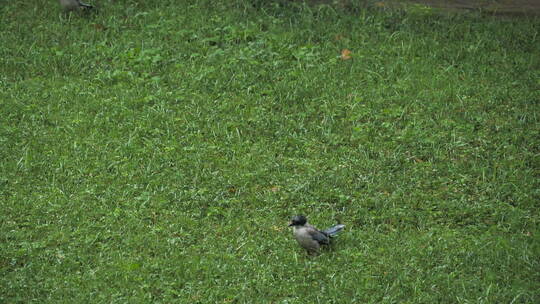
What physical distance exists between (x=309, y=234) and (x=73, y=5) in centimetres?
550

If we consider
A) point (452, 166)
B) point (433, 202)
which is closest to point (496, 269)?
point (433, 202)

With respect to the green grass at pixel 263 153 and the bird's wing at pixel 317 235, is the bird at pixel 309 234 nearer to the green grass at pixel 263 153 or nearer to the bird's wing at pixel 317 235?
the bird's wing at pixel 317 235

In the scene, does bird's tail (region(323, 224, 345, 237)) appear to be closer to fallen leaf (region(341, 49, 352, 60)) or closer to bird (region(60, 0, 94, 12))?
fallen leaf (region(341, 49, 352, 60))

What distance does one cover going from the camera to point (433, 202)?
7004 millimetres

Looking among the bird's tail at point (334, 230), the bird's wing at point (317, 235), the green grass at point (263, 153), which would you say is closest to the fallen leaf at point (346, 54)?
the green grass at point (263, 153)

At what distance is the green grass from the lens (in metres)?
6.08

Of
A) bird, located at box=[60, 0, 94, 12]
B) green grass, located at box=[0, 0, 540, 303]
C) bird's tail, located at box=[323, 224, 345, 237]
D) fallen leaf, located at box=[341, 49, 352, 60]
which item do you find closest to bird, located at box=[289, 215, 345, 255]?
bird's tail, located at box=[323, 224, 345, 237]

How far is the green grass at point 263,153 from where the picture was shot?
6082mm

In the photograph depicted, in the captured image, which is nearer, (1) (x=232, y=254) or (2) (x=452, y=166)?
(1) (x=232, y=254)

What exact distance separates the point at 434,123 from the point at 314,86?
140 cm

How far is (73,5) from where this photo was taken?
33.8 ft

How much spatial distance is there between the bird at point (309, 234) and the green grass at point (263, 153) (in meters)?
0.11

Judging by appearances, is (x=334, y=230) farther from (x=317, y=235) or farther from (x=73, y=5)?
(x=73, y=5)

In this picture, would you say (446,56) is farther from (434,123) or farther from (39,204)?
(39,204)
